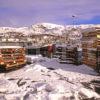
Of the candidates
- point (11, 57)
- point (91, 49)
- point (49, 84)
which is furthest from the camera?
point (11, 57)

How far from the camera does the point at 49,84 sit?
40.4 feet

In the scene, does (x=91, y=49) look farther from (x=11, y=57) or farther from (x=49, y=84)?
(x=49, y=84)

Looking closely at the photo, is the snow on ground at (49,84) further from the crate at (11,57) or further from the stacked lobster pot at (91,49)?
the crate at (11,57)

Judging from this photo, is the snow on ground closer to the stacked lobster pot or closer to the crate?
the stacked lobster pot

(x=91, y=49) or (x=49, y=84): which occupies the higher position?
(x=91, y=49)

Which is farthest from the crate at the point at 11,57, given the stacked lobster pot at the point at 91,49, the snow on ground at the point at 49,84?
the stacked lobster pot at the point at 91,49

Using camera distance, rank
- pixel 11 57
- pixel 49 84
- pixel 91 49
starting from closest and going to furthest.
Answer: pixel 49 84
pixel 91 49
pixel 11 57

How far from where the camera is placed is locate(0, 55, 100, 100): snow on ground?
36.1 feet

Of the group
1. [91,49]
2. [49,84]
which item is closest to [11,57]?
[91,49]

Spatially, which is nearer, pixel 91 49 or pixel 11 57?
pixel 91 49

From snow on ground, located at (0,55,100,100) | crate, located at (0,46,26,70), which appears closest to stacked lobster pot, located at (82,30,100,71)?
snow on ground, located at (0,55,100,100)

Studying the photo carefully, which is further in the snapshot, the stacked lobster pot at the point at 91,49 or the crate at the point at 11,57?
the crate at the point at 11,57

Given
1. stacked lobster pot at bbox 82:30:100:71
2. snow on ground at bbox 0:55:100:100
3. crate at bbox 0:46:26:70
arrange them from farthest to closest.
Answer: crate at bbox 0:46:26:70 < stacked lobster pot at bbox 82:30:100:71 < snow on ground at bbox 0:55:100:100

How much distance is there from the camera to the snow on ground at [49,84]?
11000 mm
